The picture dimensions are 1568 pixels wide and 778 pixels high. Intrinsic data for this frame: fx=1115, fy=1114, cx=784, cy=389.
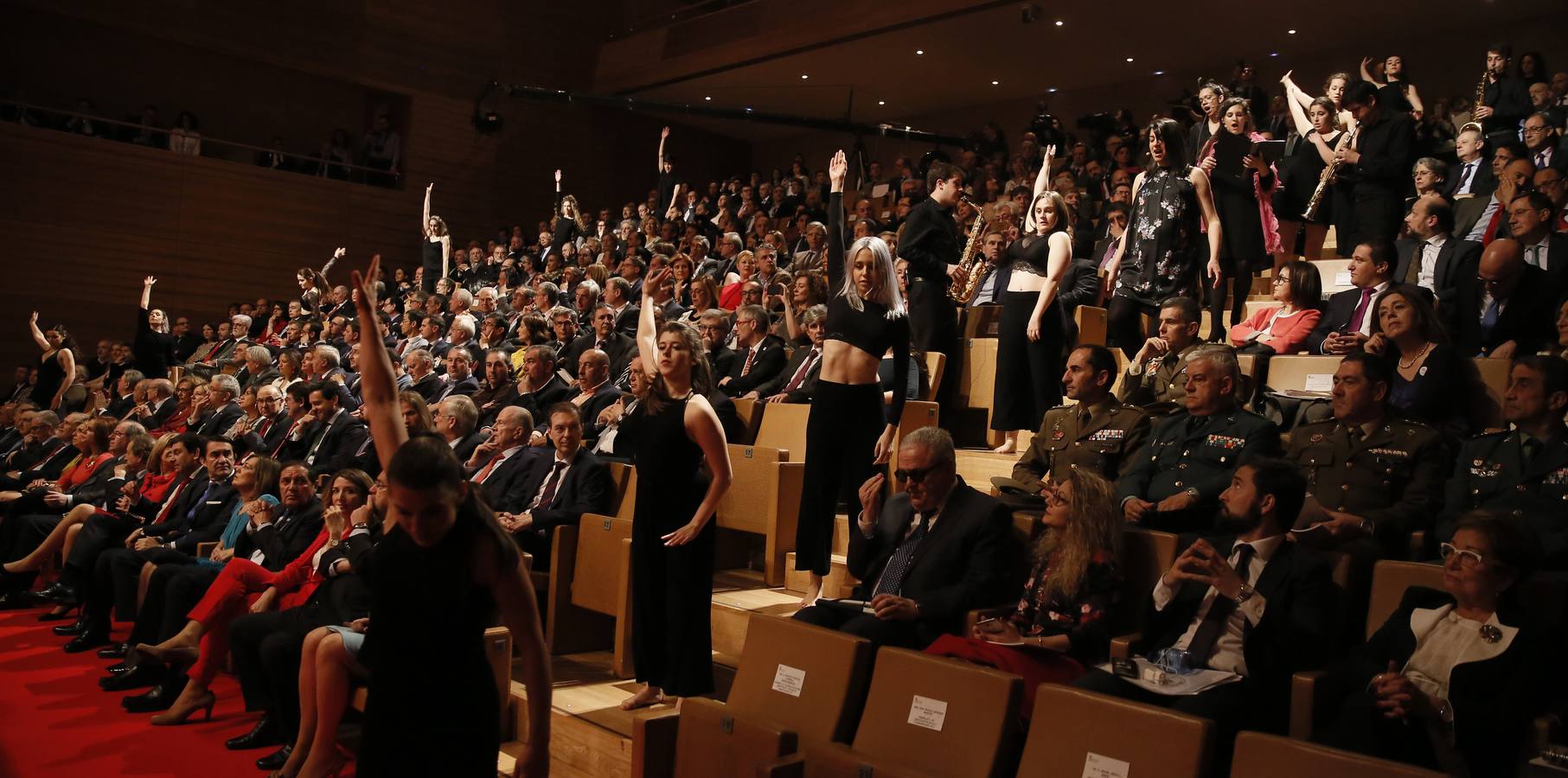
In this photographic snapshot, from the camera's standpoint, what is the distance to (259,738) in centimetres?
332

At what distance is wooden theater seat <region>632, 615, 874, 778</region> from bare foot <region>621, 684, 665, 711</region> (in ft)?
1.53

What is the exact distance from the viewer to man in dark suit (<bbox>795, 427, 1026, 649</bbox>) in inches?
102

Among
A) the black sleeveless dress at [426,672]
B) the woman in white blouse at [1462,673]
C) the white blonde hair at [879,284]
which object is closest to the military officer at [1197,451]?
the woman in white blouse at [1462,673]

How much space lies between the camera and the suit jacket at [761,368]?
4.96 metres

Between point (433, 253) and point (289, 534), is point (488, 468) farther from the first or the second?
point (433, 253)

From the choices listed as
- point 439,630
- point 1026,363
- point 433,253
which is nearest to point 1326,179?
point 1026,363

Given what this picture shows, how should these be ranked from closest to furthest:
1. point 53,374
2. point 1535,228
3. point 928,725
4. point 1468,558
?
point 1468,558
point 928,725
point 1535,228
point 53,374

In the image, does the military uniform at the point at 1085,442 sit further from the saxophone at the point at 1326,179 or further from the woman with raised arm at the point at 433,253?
the woman with raised arm at the point at 433,253

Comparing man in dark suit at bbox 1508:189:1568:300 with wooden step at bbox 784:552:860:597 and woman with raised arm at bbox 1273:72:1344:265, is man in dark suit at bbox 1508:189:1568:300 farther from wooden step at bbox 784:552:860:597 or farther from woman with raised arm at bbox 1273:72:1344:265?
wooden step at bbox 784:552:860:597

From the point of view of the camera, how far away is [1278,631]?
2.17 meters

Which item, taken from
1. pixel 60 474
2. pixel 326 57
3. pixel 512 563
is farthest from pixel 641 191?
pixel 512 563

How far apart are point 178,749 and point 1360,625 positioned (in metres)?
3.21

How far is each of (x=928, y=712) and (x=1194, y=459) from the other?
3.93 ft

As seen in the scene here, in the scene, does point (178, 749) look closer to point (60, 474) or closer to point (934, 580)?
point (934, 580)
